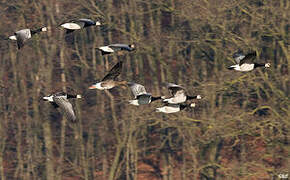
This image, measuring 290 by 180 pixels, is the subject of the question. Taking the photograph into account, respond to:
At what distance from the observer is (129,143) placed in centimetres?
2380

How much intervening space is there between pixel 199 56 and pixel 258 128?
4.46 meters

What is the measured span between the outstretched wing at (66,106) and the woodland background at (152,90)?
11.7ft

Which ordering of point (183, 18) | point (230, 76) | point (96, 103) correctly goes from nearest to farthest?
1. point (230, 76)
2. point (183, 18)
3. point (96, 103)

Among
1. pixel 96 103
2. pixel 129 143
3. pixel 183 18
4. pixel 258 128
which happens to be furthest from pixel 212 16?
pixel 96 103

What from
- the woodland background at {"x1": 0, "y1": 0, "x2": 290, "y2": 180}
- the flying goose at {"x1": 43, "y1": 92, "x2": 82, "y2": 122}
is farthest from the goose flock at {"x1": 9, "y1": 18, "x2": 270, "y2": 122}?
the woodland background at {"x1": 0, "y1": 0, "x2": 290, "y2": 180}

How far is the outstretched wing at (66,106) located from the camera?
1531cm

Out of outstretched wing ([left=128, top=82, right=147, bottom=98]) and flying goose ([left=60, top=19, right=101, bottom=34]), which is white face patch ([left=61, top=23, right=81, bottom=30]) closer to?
flying goose ([left=60, top=19, right=101, bottom=34])

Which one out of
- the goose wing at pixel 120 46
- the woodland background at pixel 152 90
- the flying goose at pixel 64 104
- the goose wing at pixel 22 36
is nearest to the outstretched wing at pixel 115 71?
the goose wing at pixel 120 46

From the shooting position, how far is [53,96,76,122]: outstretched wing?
15.3 metres

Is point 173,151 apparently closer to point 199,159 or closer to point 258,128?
point 199,159

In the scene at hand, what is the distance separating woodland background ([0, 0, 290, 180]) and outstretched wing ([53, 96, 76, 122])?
358 centimetres

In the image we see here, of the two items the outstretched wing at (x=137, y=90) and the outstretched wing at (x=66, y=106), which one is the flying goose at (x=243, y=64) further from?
the outstretched wing at (x=66, y=106)

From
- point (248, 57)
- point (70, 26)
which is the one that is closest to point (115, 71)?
point (70, 26)

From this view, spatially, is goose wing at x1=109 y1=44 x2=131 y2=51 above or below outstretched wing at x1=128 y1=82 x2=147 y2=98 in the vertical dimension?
above
